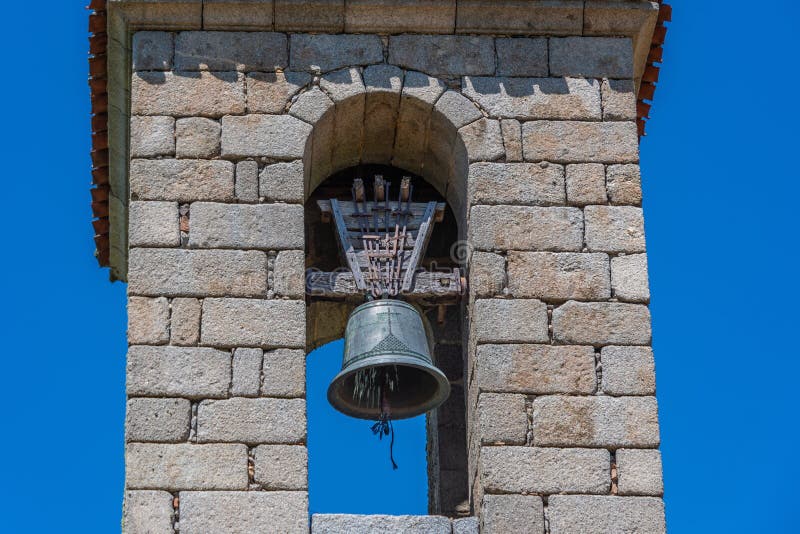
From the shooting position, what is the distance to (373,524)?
1188 centimetres

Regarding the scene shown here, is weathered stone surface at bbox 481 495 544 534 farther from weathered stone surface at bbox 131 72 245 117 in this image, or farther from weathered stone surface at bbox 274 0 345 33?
weathered stone surface at bbox 274 0 345 33

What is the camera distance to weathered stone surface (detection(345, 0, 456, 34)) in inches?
534

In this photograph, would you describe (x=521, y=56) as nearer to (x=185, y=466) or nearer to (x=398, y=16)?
(x=398, y=16)

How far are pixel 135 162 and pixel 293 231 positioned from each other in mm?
996

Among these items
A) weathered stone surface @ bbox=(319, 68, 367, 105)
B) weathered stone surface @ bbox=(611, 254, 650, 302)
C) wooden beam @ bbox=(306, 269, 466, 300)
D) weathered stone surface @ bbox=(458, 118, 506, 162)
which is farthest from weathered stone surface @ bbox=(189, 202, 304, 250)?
weathered stone surface @ bbox=(611, 254, 650, 302)

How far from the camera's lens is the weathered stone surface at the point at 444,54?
1348cm

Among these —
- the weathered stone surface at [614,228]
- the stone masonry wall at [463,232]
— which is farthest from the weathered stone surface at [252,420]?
the weathered stone surface at [614,228]

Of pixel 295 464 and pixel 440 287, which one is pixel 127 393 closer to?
pixel 295 464

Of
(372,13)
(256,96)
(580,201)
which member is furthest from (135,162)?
(580,201)

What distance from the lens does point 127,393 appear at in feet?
40.1

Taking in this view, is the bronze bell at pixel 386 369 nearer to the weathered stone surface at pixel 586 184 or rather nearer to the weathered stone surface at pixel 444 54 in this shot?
the weathered stone surface at pixel 586 184

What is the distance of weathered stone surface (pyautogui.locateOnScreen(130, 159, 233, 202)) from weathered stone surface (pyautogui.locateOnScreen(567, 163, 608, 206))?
191 cm

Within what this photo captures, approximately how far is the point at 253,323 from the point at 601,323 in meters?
1.89

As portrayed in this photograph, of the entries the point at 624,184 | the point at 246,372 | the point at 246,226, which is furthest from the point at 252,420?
the point at 624,184
